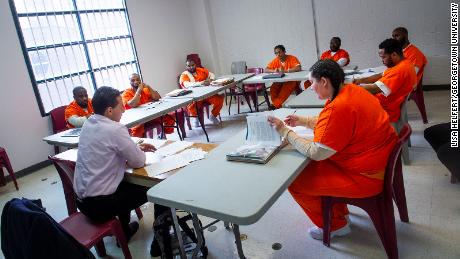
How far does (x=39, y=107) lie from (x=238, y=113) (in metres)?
Result: 3.18

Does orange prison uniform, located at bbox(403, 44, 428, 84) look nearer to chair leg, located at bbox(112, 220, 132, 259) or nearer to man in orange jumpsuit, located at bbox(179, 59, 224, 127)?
man in orange jumpsuit, located at bbox(179, 59, 224, 127)

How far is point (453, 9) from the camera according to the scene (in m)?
4.82

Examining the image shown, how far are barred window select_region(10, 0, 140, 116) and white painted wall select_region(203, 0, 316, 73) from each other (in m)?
2.05

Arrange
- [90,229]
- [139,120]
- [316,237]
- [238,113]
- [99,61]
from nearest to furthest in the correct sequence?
1. [90,229]
2. [316,237]
3. [139,120]
4. [99,61]
5. [238,113]

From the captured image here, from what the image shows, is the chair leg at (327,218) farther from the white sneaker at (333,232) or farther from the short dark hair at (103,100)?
the short dark hair at (103,100)

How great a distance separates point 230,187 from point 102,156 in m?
0.93

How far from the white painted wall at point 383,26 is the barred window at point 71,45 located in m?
3.65

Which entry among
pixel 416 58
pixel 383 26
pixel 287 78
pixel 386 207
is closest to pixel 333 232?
pixel 386 207

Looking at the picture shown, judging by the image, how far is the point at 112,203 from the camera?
2.12 m

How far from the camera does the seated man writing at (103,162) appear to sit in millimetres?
2086

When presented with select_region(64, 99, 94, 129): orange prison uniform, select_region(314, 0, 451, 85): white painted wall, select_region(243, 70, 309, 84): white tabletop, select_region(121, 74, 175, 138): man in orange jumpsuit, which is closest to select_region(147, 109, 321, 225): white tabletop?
select_region(64, 99, 94, 129): orange prison uniform

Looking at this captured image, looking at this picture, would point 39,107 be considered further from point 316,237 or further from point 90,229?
point 316,237

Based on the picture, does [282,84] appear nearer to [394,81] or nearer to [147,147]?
[394,81]

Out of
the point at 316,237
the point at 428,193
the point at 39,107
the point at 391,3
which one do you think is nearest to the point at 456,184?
the point at 428,193
